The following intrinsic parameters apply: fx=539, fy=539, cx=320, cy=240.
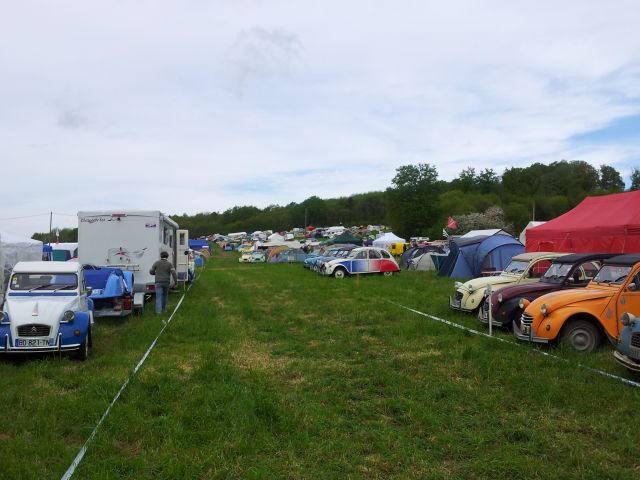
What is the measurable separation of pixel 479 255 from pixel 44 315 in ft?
58.7

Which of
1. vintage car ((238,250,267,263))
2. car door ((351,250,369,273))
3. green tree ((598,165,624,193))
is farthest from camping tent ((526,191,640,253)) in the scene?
green tree ((598,165,624,193))

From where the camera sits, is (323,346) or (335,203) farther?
(335,203)

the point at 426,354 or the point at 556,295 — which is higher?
the point at 556,295

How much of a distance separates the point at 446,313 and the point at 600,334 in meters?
4.87

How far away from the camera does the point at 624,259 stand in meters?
8.73

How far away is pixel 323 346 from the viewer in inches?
370

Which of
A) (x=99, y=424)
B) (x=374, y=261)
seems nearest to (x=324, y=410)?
(x=99, y=424)

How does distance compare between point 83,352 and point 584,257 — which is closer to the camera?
point 83,352

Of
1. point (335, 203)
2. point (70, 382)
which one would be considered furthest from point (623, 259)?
point (335, 203)

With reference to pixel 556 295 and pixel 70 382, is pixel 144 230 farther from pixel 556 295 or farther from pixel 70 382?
Result: pixel 556 295

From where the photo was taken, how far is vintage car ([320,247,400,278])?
26328mm

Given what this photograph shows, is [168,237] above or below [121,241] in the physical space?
above

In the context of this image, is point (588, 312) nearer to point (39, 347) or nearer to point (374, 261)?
point (39, 347)

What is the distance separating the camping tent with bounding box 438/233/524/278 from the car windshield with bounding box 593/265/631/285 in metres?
12.6
